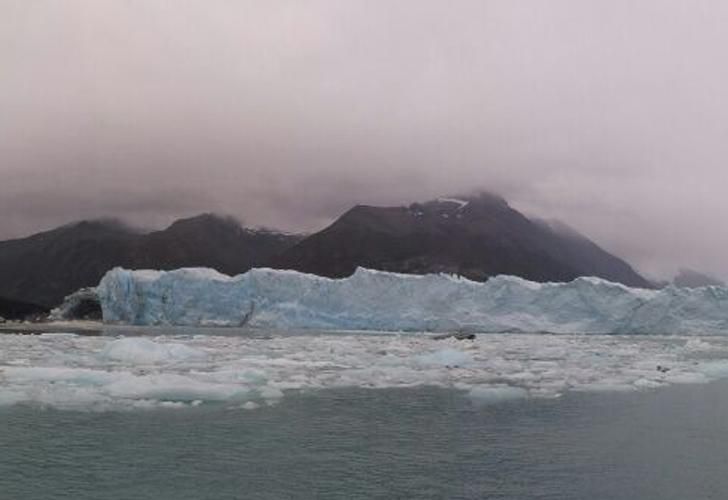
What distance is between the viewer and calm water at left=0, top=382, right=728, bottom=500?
800 cm

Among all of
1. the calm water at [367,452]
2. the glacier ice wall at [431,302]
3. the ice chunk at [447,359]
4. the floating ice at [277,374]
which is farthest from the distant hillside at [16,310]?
the calm water at [367,452]

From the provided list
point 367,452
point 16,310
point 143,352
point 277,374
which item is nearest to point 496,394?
point 277,374

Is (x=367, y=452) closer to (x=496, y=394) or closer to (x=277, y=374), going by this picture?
(x=496, y=394)

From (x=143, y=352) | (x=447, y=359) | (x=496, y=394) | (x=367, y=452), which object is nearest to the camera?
(x=367, y=452)

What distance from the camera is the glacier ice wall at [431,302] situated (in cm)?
5344

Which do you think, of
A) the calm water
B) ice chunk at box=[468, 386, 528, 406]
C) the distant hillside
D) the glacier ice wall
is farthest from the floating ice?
the distant hillside

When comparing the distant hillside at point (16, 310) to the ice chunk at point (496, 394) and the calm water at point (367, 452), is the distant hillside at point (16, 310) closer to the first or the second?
the ice chunk at point (496, 394)

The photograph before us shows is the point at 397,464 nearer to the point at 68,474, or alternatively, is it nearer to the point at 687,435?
the point at 68,474

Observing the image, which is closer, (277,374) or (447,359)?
(277,374)

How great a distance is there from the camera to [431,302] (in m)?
55.8

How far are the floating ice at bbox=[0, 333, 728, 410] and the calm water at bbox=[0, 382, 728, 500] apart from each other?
0.90 meters

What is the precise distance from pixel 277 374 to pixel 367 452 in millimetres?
8956

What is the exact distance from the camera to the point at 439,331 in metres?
57.6

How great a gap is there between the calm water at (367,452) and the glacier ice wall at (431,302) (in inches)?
1585
